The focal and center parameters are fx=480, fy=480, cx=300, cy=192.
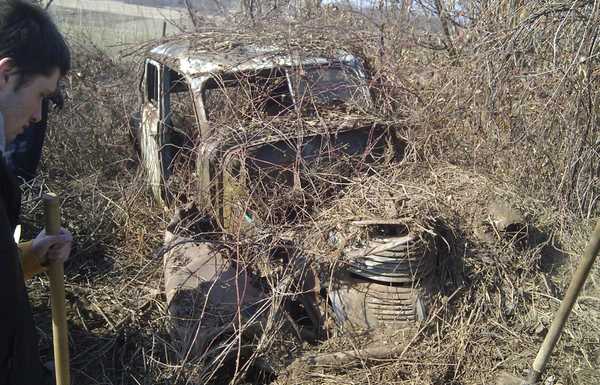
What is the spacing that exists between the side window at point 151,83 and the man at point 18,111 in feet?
12.1

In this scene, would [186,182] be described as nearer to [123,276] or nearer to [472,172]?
[123,276]

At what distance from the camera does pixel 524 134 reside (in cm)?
426

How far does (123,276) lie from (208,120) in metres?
1.36

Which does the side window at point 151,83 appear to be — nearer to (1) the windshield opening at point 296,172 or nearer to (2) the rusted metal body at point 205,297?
(1) the windshield opening at point 296,172

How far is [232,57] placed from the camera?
3936 mm

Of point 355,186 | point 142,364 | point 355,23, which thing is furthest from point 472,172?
point 355,23

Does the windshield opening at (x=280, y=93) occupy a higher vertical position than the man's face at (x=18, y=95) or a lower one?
lower

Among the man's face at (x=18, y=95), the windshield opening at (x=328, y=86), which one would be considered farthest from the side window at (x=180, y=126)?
the man's face at (x=18, y=95)

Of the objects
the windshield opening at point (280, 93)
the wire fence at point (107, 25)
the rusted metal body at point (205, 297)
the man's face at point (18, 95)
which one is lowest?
the rusted metal body at point (205, 297)

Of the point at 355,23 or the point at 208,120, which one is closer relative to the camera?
the point at 208,120

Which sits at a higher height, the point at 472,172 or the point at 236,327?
the point at 472,172

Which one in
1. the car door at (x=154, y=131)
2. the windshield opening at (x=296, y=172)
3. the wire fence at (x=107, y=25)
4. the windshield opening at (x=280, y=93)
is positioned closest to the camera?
the windshield opening at (x=296, y=172)

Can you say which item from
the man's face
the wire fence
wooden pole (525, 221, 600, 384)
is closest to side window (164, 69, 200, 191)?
the man's face

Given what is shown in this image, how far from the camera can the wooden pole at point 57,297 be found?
1667mm
